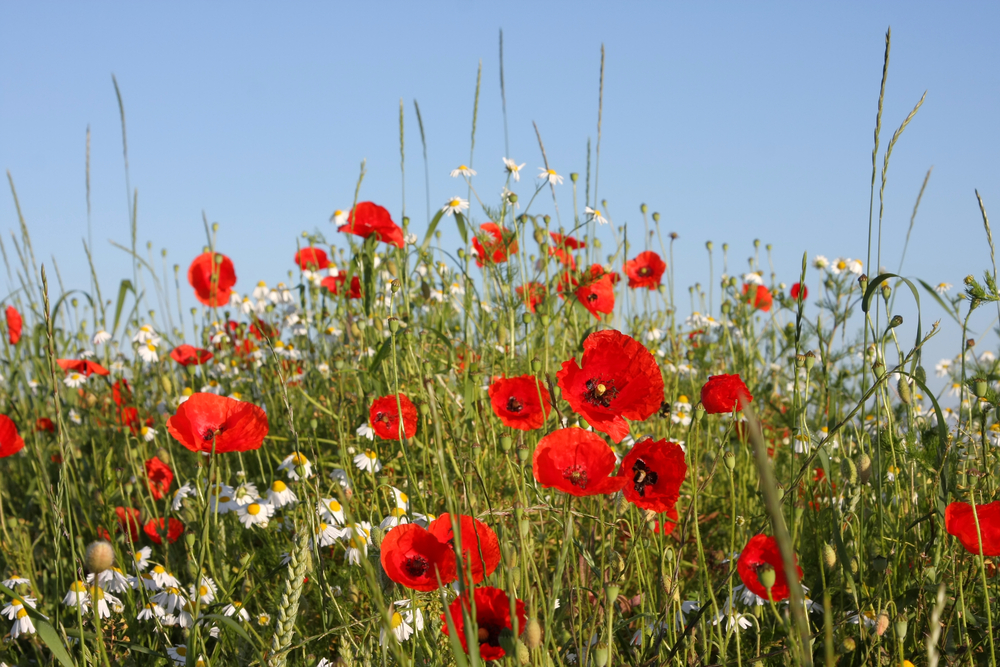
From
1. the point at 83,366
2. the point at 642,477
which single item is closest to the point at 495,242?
the point at 642,477

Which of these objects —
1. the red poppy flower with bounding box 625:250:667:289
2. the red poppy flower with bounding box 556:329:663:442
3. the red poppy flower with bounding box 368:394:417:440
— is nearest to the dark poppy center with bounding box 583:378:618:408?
the red poppy flower with bounding box 556:329:663:442

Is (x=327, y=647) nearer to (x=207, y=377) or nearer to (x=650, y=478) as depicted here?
(x=650, y=478)

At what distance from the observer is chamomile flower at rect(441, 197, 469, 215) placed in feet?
9.86

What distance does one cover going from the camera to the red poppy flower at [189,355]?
367 centimetres

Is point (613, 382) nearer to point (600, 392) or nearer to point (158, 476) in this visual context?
point (600, 392)

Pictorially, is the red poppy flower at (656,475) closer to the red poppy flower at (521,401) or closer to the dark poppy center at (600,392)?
the dark poppy center at (600,392)

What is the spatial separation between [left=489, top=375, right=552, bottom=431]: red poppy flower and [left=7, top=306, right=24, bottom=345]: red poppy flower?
3640 mm

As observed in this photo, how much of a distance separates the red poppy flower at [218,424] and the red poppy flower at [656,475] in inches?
33.1

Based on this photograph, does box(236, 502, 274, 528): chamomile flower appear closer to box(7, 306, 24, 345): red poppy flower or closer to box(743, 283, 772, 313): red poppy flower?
box(7, 306, 24, 345): red poppy flower

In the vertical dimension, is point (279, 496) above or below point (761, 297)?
below

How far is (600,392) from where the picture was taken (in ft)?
5.39

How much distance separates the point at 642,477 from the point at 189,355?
2.94m

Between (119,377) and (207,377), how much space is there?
499 mm

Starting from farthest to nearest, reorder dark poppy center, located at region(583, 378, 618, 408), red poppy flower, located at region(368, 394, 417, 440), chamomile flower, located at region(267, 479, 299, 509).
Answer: chamomile flower, located at region(267, 479, 299, 509)
red poppy flower, located at region(368, 394, 417, 440)
dark poppy center, located at region(583, 378, 618, 408)
